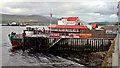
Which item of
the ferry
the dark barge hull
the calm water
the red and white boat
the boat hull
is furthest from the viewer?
the boat hull

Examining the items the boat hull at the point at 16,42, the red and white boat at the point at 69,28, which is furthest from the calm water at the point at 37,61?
the boat hull at the point at 16,42

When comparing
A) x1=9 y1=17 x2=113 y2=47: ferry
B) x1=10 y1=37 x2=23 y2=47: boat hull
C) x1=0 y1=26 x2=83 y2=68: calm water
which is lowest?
x1=0 y1=26 x2=83 y2=68: calm water

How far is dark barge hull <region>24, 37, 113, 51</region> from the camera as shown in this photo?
4319cm

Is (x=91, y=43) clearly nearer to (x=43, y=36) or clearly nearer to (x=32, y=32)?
(x=43, y=36)

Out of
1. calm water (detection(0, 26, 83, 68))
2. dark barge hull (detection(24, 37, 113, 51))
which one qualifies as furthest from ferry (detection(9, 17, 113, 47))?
calm water (detection(0, 26, 83, 68))

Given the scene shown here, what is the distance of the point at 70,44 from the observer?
145 ft

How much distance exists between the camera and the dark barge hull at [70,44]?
1700 inches

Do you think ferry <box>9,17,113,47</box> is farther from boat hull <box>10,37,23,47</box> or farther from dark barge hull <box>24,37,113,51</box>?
dark barge hull <box>24,37,113,51</box>

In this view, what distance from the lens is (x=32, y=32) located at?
165 ft

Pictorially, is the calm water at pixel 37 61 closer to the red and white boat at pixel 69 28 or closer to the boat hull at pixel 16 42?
the red and white boat at pixel 69 28

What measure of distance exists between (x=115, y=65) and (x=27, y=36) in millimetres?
37044

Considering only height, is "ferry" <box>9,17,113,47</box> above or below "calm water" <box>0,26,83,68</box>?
above

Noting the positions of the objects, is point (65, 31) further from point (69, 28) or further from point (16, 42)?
point (16, 42)

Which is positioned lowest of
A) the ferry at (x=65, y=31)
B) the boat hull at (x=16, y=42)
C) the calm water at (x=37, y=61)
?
the calm water at (x=37, y=61)
